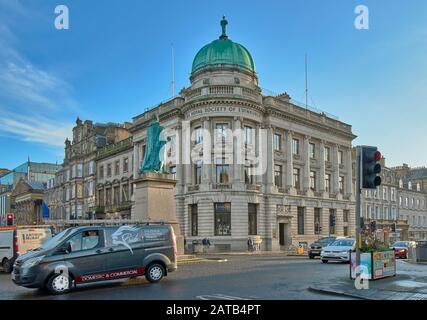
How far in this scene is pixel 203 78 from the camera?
172ft

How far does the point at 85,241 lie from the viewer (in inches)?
566

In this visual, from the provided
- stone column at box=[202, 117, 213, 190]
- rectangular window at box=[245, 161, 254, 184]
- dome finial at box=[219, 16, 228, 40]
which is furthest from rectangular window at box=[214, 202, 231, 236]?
dome finial at box=[219, 16, 228, 40]

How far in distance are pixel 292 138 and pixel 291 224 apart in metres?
10.3

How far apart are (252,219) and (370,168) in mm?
36523

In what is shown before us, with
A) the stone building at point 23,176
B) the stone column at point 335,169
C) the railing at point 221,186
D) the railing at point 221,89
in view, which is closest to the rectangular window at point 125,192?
the railing at point 221,186

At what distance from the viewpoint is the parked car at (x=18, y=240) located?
2294 cm

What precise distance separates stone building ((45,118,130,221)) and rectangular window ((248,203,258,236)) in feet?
99.2

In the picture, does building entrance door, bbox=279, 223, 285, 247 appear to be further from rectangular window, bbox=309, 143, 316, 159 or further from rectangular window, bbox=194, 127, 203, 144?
rectangular window, bbox=194, 127, 203, 144

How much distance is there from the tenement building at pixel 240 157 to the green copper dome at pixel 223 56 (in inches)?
4.8

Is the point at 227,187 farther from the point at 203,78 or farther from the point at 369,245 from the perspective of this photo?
the point at 369,245

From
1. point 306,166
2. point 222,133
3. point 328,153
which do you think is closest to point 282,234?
point 306,166

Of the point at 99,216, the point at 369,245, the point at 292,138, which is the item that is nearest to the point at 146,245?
the point at 369,245

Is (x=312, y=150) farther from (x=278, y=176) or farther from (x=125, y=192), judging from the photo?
(x=125, y=192)

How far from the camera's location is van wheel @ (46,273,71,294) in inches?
522
